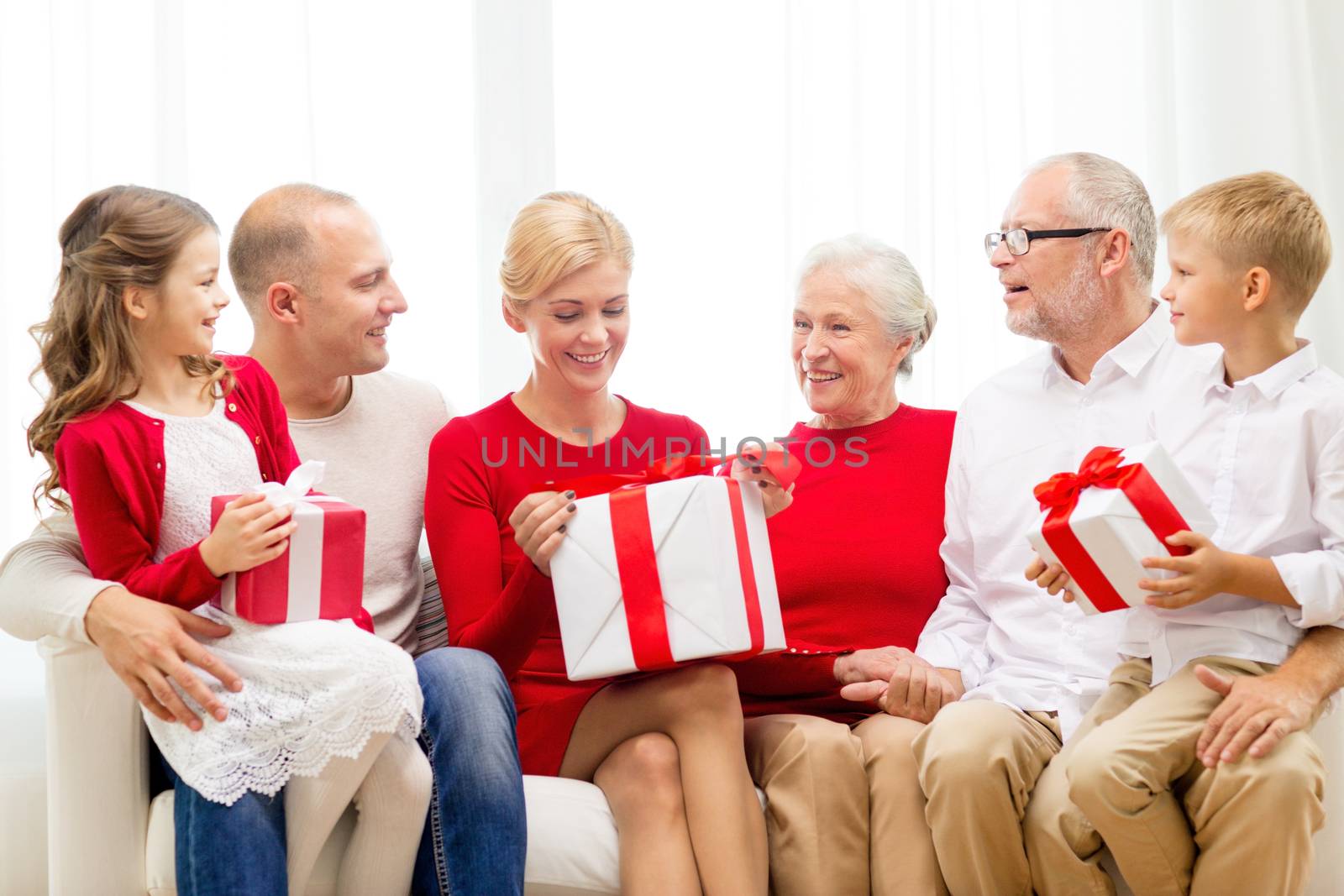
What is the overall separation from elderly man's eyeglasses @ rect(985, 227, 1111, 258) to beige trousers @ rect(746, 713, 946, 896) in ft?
3.01

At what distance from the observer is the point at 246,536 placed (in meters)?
1.74

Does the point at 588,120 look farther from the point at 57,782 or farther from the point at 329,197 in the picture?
the point at 57,782

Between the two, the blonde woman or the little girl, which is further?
the blonde woman

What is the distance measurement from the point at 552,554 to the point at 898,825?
664mm

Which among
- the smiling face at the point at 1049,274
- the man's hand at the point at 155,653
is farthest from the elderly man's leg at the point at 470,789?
the smiling face at the point at 1049,274

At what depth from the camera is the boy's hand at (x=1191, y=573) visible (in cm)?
181

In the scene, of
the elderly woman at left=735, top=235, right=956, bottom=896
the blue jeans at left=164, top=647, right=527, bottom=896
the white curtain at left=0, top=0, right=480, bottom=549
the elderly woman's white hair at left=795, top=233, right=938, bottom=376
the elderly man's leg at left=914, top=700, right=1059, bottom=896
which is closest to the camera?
the blue jeans at left=164, top=647, right=527, bottom=896

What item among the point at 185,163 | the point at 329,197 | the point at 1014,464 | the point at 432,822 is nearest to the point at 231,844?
the point at 432,822

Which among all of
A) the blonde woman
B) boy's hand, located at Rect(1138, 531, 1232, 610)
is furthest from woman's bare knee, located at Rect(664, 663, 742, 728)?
boy's hand, located at Rect(1138, 531, 1232, 610)

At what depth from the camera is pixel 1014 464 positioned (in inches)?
91.4

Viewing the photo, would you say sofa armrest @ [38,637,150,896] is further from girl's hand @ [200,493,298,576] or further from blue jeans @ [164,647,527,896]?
girl's hand @ [200,493,298,576]

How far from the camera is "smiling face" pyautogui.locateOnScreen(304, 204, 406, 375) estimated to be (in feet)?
7.71

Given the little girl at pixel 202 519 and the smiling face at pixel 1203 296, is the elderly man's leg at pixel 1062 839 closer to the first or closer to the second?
the smiling face at pixel 1203 296

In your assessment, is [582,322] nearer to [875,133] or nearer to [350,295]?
[350,295]
